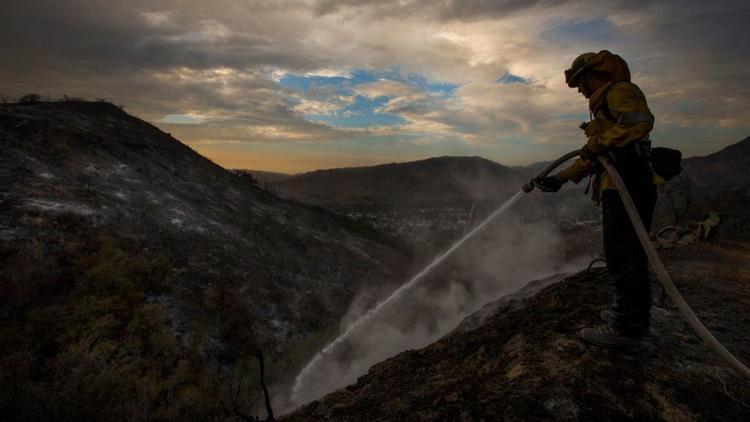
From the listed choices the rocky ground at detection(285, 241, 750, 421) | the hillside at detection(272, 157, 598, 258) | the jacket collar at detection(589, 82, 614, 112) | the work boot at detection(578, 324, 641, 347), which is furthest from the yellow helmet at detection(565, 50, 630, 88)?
the hillside at detection(272, 157, 598, 258)

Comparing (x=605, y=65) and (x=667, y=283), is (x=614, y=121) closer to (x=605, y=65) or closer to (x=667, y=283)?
(x=605, y=65)

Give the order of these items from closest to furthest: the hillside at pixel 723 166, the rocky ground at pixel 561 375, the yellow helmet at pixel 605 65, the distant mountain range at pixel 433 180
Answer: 1. the rocky ground at pixel 561 375
2. the yellow helmet at pixel 605 65
3. the hillside at pixel 723 166
4. the distant mountain range at pixel 433 180

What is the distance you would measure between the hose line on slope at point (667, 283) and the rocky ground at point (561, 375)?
410 mm

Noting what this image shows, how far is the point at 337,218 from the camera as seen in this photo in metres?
35.9

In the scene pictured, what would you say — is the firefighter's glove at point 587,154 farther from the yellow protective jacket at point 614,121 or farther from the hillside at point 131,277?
the hillside at point 131,277

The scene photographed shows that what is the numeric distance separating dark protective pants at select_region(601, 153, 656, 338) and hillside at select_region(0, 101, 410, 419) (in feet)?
23.1

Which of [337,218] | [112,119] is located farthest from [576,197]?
[112,119]

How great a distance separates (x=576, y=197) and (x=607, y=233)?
87.5 m

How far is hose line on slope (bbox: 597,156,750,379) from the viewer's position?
2652 millimetres

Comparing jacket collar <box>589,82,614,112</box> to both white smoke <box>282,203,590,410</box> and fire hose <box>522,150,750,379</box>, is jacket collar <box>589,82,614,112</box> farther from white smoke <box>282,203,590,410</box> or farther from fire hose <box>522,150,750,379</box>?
white smoke <box>282,203,590,410</box>

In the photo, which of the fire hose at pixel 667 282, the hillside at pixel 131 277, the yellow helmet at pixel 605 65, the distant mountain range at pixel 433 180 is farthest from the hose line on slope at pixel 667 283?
the distant mountain range at pixel 433 180

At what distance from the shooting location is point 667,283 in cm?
291

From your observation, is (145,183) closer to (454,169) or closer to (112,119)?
(112,119)

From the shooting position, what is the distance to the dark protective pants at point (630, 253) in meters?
3.29
